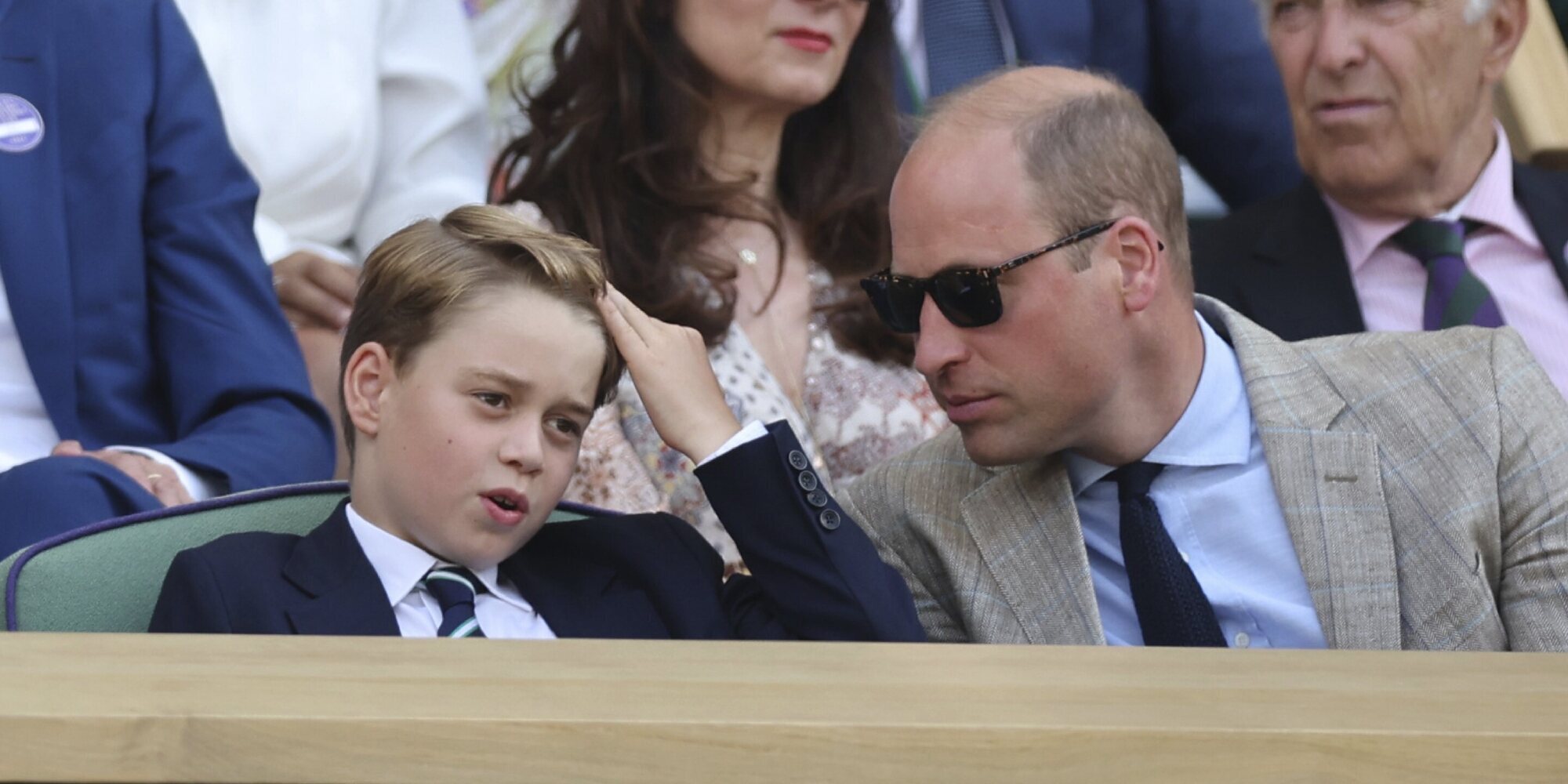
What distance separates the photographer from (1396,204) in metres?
Answer: 2.61

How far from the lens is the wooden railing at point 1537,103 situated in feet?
10.4

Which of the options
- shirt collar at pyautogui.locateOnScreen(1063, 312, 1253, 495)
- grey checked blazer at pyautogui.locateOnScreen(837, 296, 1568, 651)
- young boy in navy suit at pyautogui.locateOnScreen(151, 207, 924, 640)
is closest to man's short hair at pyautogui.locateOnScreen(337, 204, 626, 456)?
young boy in navy suit at pyautogui.locateOnScreen(151, 207, 924, 640)

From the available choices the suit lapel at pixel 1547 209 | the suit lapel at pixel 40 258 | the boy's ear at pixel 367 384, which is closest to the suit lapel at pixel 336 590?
the boy's ear at pixel 367 384

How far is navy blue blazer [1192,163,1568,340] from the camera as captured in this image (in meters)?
2.49

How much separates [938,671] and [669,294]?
1.28 metres

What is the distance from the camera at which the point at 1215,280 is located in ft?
8.27

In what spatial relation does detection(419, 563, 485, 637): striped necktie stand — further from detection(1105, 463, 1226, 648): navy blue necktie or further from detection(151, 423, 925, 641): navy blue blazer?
detection(1105, 463, 1226, 648): navy blue necktie

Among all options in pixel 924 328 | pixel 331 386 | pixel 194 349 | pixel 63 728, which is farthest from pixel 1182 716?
pixel 331 386

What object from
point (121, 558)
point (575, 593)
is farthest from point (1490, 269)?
point (121, 558)

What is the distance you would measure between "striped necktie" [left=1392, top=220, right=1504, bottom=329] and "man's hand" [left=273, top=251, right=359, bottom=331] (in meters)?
1.46

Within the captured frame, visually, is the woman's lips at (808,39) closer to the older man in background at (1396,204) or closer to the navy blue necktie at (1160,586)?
the older man in background at (1396,204)

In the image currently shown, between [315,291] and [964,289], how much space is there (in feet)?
3.60

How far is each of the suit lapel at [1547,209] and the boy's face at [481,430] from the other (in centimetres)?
155

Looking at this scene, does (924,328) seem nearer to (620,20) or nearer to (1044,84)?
(1044,84)
